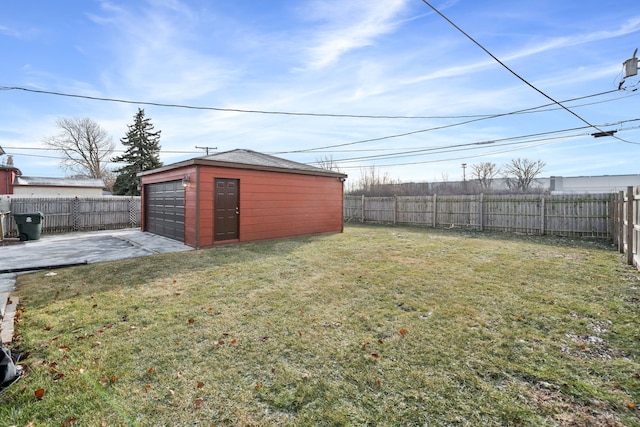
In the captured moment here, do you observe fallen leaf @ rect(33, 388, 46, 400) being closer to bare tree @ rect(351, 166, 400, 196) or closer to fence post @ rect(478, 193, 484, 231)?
fence post @ rect(478, 193, 484, 231)

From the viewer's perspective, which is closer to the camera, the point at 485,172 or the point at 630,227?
the point at 630,227

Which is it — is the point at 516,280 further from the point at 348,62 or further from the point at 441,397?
the point at 348,62

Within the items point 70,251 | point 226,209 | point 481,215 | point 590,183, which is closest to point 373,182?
point 481,215

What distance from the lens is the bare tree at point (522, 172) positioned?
104 feet

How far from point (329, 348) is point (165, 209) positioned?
29.7 feet

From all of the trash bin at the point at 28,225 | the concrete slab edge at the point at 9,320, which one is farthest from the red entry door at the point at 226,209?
the trash bin at the point at 28,225

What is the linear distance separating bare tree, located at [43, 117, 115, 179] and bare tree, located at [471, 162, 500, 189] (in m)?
39.4

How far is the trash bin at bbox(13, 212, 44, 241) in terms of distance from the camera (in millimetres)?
9359

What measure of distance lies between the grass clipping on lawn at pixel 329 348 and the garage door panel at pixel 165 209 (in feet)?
12.8

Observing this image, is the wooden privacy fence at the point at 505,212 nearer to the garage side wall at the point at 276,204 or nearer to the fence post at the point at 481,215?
the fence post at the point at 481,215

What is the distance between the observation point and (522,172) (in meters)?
32.4

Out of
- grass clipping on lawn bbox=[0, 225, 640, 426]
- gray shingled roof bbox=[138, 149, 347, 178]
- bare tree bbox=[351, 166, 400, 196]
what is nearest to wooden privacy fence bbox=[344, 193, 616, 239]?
grass clipping on lawn bbox=[0, 225, 640, 426]

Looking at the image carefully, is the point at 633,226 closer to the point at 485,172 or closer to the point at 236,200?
the point at 236,200

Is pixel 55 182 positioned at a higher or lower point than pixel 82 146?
lower
